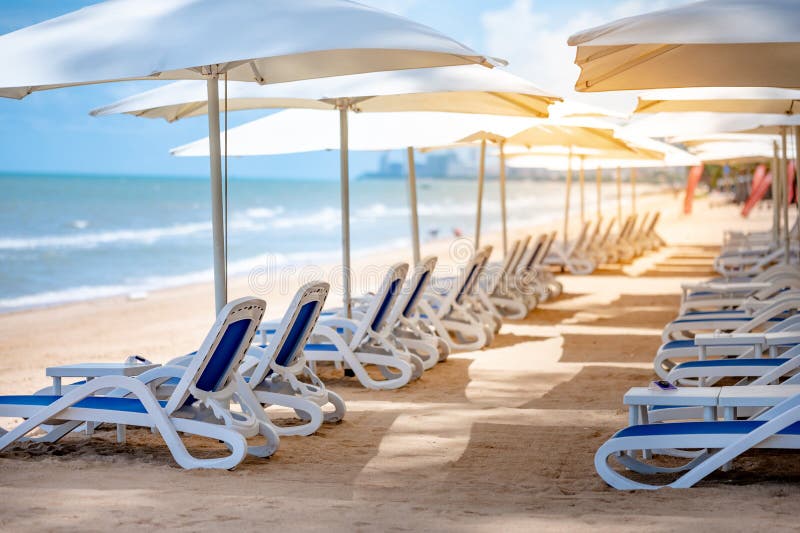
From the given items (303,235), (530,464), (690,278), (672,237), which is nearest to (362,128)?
(530,464)

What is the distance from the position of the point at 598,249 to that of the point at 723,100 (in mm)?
9418

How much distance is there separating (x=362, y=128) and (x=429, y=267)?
177 centimetres

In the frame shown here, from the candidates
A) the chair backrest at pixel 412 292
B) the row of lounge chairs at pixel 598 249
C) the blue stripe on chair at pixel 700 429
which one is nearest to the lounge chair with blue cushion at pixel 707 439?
the blue stripe on chair at pixel 700 429

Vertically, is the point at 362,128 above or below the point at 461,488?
above

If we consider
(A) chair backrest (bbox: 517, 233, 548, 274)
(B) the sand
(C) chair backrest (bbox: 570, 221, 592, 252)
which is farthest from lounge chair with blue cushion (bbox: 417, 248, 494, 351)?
(C) chair backrest (bbox: 570, 221, 592, 252)

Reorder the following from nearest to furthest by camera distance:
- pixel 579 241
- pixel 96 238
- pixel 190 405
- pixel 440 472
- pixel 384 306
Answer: pixel 440 472
pixel 190 405
pixel 384 306
pixel 579 241
pixel 96 238

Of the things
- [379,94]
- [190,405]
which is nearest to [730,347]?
[379,94]

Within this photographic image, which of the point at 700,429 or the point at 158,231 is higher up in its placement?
the point at 158,231

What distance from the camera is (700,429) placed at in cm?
376

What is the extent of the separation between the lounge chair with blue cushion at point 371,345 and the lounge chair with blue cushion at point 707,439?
2.57 metres

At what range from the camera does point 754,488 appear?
360 centimetres

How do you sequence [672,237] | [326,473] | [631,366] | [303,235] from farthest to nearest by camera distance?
[303,235] → [672,237] → [631,366] → [326,473]

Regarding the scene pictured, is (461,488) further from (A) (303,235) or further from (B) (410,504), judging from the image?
(A) (303,235)

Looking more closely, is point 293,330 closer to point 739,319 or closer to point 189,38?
point 189,38
